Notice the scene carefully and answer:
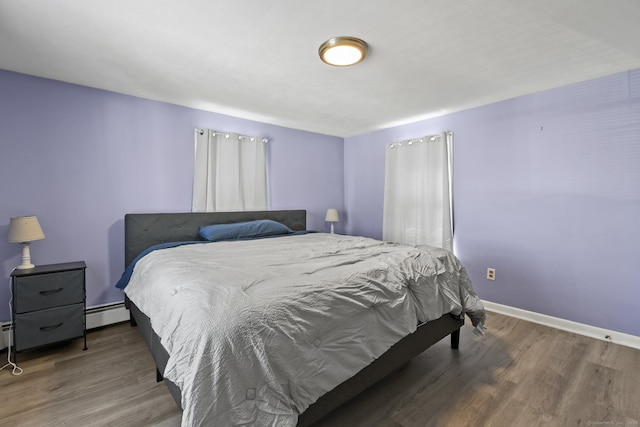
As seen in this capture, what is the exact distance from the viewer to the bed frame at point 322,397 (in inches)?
53.7

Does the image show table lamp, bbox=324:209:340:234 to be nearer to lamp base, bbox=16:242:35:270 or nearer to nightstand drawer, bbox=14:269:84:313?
nightstand drawer, bbox=14:269:84:313

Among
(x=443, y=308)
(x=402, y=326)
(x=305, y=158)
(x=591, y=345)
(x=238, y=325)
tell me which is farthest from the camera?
(x=305, y=158)

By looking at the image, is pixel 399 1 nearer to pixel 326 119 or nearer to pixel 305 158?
pixel 326 119

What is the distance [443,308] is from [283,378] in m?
1.31

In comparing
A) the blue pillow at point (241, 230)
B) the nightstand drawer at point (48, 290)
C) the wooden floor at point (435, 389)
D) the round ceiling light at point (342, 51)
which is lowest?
the wooden floor at point (435, 389)

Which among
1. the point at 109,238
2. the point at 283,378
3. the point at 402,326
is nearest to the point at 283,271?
the point at 283,378

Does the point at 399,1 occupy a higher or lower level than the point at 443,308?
higher

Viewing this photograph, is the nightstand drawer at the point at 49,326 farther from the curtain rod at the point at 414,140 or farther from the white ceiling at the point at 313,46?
the curtain rod at the point at 414,140

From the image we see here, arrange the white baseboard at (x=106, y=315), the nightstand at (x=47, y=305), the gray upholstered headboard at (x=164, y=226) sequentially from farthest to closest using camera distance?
1. the gray upholstered headboard at (x=164, y=226)
2. the white baseboard at (x=106, y=315)
3. the nightstand at (x=47, y=305)

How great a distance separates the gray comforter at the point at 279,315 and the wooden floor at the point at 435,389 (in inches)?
15.8

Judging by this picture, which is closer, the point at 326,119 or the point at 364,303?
the point at 364,303

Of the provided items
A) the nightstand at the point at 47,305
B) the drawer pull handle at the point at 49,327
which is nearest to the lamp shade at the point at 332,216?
the nightstand at the point at 47,305

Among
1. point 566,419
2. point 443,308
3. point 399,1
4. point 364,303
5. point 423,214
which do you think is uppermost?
point 399,1

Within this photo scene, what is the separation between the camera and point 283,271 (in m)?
1.66
